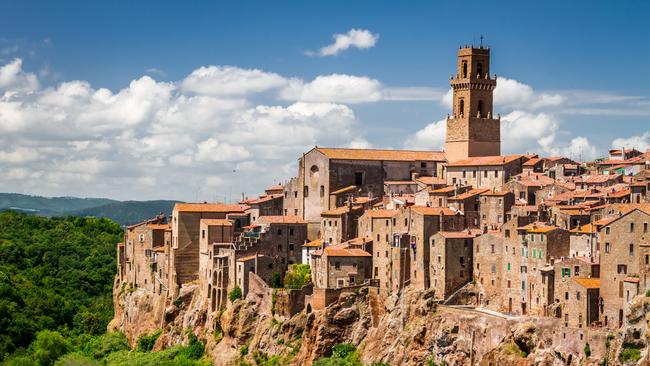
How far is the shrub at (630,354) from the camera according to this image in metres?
65.9

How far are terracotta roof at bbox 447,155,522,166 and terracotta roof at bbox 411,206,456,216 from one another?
459 inches

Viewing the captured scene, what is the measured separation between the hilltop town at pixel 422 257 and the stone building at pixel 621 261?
9cm

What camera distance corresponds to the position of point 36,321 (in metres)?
121

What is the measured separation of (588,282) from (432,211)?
1738 centimetres

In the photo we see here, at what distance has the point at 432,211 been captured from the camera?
85.7m

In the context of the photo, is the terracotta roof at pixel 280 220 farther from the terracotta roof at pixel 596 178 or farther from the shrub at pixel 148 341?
the terracotta roof at pixel 596 178

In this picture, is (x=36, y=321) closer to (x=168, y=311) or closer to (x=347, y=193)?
(x=168, y=311)

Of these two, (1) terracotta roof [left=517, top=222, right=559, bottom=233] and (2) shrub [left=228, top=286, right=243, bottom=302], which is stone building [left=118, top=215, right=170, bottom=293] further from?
(1) terracotta roof [left=517, top=222, right=559, bottom=233]

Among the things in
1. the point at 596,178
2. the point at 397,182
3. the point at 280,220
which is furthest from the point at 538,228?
the point at 280,220

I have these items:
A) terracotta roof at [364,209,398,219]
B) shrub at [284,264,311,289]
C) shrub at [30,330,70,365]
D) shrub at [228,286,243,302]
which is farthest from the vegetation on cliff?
terracotta roof at [364,209,398,219]

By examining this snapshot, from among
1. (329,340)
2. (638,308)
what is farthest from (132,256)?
(638,308)

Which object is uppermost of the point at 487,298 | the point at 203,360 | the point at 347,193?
the point at 347,193

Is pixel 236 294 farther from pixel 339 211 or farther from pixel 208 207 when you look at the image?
pixel 208 207

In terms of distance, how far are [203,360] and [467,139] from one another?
31677 mm
